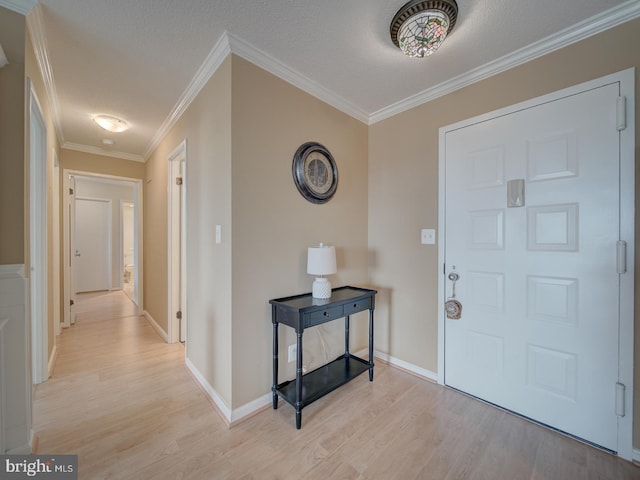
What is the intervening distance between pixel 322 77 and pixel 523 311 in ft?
7.15

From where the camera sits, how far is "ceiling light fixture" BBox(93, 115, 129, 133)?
2562 millimetres

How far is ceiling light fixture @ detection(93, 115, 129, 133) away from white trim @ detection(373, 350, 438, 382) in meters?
3.47

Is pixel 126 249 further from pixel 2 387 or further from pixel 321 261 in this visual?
pixel 321 261

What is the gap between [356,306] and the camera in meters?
2.02

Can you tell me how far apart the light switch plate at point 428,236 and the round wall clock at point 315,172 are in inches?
32.9

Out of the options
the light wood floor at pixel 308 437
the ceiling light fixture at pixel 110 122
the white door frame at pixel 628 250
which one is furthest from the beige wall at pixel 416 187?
the ceiling light fixture at pixel 110 122

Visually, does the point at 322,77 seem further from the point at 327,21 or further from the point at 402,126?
the point at 402,126

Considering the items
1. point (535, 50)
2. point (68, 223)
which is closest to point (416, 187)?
point (535, 50)

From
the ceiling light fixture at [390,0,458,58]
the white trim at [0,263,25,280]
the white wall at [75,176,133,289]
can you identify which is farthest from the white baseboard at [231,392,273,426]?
the white wall at [75,176,133,289]

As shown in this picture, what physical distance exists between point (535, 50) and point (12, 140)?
3.02 m

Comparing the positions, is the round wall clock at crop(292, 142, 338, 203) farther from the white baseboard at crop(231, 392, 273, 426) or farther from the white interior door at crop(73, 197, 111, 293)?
the white interior door at crop(73, 197, 111, 293)

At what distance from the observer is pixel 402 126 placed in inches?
93.0

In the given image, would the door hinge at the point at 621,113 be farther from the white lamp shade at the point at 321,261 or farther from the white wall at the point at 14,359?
the white wall at the point at 14,359

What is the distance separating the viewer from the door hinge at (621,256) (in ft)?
4.55
